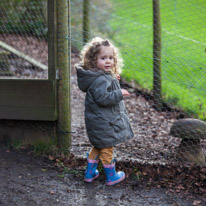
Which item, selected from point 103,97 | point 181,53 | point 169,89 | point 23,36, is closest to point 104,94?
point 103,97

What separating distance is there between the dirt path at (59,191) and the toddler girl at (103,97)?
0.86 ft

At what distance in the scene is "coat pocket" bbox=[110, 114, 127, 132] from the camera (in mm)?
2844

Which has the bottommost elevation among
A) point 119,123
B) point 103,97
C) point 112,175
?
point 112,175

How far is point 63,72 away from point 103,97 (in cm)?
80

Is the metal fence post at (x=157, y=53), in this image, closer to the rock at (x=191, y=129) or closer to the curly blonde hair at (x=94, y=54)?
the rock at (x=191, y=129)

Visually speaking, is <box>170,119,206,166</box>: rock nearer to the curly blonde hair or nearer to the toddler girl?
the toddler girl

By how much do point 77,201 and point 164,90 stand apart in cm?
319

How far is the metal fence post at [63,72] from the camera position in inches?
129

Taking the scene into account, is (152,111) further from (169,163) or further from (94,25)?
(94,25)

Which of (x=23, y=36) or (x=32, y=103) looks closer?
(x=32, y=103)

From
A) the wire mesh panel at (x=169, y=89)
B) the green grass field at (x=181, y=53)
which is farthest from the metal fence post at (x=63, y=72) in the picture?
the green grass field at (x=181, y=53)

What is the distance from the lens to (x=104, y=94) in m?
2.74

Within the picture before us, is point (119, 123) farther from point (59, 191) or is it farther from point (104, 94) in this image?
point (59, 191)

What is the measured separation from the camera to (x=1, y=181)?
2955 millimetres
